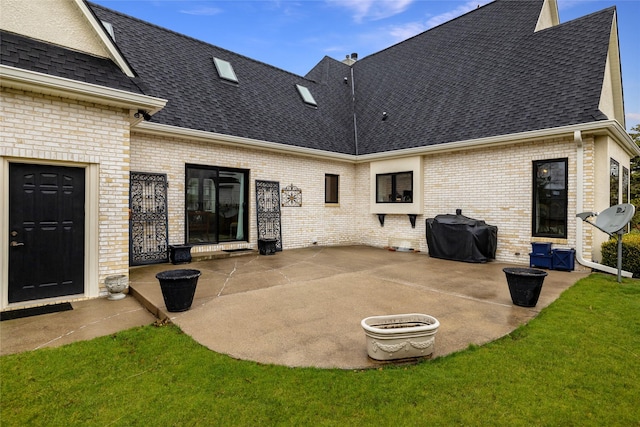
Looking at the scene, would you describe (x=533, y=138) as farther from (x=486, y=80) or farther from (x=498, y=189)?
(x=486, y=80)

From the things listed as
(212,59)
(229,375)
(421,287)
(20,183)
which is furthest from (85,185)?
(212,59)

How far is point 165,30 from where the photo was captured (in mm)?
10469

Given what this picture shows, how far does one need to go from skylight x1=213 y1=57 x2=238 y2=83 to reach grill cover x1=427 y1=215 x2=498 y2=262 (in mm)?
8108

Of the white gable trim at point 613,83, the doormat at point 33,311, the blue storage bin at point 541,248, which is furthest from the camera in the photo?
the white gable trim at point 613,83

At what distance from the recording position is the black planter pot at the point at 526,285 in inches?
183

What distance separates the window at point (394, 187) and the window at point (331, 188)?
1.59 m

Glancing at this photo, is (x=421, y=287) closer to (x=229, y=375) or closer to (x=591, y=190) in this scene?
(x=229, y=375)

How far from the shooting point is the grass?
238 centimetres

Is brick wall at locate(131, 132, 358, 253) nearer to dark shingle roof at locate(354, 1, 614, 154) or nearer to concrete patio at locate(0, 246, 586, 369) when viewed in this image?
dark shingle roof at locate(354, 1, 614, 154)

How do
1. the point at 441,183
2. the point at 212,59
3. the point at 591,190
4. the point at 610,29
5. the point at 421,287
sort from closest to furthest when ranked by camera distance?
1. the point at 421,287
2. the point at 591,190
3. the point at 610,29
4. the point at 441,183
5. the point at 212,59

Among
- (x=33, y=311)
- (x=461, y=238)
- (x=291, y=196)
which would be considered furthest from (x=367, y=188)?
(x=33, y=311)

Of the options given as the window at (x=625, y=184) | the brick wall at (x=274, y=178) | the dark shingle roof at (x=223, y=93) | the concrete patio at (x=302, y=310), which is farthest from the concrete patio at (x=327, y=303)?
the window at (x=625, y=184)

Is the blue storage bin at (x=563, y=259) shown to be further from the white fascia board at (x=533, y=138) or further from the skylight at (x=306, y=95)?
the skylight at (x=306, y=95)

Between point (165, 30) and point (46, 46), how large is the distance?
6.50 meters
